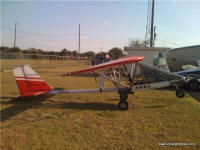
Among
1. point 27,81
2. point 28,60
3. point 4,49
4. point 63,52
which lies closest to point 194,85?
point 27,81

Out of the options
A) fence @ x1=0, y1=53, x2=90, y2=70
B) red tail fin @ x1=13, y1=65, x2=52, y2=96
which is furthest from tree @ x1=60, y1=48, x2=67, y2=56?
red tail fin @ x1=13, y1=65, x2=52, y2=96

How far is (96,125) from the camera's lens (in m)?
Result: 3.95

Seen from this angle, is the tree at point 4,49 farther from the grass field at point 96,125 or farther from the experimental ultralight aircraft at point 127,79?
Answer: the experimental ultralight aircraft at point 127,79

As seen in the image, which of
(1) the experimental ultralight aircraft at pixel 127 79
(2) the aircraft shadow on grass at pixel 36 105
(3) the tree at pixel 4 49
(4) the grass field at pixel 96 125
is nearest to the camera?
(4) the grass field at pixel 96 125

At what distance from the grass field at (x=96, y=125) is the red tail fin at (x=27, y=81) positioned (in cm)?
57

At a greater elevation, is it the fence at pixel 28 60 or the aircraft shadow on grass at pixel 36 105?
the fence at pixel 28 60

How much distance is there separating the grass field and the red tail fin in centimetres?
57

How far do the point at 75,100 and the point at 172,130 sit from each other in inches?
159

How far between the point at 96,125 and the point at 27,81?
10.5 ft

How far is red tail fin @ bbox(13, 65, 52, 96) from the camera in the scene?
17.2 ft

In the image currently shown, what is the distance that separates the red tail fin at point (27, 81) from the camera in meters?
5.25

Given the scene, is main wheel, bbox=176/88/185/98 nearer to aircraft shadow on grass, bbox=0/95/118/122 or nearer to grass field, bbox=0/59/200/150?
grass field, bbox=0/59/200/150

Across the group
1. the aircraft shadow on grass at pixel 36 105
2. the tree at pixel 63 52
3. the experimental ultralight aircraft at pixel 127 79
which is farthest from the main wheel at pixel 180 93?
the tree at pixel 63 52

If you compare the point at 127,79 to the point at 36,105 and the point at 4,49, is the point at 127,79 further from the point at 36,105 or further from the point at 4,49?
the point at 4,49
